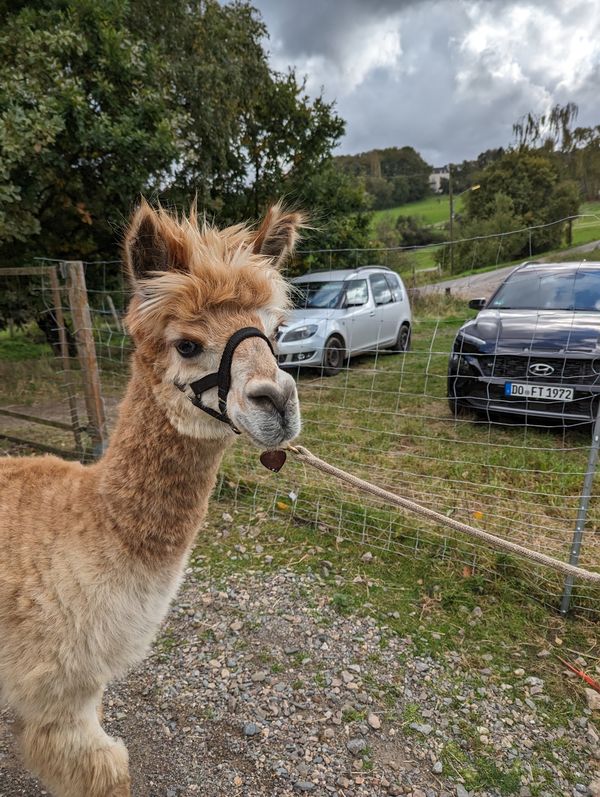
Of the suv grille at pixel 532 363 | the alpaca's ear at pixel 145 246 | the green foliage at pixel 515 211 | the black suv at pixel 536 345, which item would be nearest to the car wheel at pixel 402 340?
the green foliage at pixel 515 211

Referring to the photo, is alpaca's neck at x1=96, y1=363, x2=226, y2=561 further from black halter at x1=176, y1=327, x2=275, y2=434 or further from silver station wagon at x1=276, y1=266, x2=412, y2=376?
→ silver station wagon at x1=276, y1=266, x2=412, y2=376

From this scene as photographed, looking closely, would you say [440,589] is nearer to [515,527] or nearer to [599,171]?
[515,527]

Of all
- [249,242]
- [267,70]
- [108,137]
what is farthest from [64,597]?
[267,70]

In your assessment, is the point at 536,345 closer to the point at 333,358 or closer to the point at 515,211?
the point at 333,358

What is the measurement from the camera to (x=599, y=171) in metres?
8.23

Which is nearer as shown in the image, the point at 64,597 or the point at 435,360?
the point at 64,597

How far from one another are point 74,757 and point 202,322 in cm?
154

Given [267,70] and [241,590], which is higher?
[267,70]

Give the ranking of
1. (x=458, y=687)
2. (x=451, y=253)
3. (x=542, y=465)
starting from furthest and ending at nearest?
(x=542, y=465)
(x=451, y=253)
(x=458, y=687)

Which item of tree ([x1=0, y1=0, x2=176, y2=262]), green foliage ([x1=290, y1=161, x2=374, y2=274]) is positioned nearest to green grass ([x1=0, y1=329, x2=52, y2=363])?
tree ([x1=0, y1=0, x2=176, y2=262])

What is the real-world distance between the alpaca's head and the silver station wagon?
5464 millimetres

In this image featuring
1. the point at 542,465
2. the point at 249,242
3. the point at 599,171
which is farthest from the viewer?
the point at 599,171

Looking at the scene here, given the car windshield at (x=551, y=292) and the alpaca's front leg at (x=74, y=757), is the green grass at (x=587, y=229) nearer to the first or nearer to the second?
the car windshield at (x=551, y=292)

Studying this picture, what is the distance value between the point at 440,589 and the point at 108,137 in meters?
7.31
